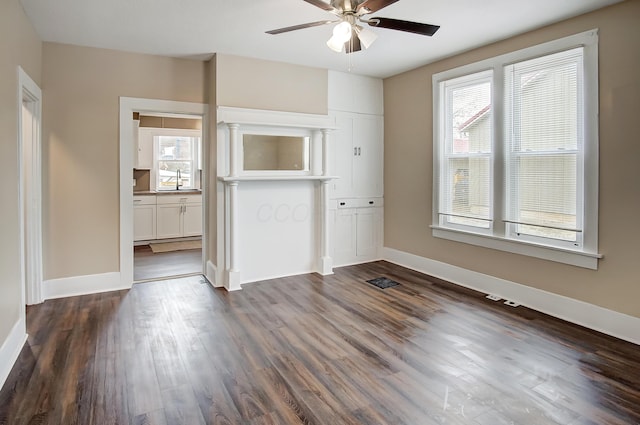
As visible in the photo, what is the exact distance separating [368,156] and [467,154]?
1.55 meters

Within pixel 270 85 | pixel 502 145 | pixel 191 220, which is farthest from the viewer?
pixel 191 220

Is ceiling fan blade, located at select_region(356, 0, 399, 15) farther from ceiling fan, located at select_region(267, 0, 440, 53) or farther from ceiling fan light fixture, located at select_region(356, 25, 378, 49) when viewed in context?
ceiling fan light fixture, located at select_region(356, 25, 378, 49)

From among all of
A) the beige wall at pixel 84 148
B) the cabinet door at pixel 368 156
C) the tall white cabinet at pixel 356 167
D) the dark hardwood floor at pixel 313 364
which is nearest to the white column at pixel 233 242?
the dark hardwood floor at pixel 313 364

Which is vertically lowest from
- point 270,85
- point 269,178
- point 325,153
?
point 269,178

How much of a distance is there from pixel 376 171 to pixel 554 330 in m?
3.21

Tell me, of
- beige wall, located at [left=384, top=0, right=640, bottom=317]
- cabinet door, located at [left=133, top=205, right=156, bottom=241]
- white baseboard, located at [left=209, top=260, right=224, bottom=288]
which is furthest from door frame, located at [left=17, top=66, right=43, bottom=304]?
beige wall, located at [left=384, top=0, right=640, bottom=317]

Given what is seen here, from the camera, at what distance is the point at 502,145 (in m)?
4.23

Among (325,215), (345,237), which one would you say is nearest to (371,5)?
(325,215)

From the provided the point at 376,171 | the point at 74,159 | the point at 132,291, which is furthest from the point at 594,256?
the point at 74,159

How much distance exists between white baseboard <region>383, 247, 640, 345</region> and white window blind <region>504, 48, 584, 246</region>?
538mm

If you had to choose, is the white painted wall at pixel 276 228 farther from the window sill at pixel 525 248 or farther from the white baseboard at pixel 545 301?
the window sill at pixel 525 248

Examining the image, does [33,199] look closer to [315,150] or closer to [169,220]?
[315,150]

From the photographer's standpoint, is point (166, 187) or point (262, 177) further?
point (166, 187)

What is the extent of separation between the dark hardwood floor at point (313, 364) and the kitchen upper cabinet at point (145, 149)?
400 centimetres
